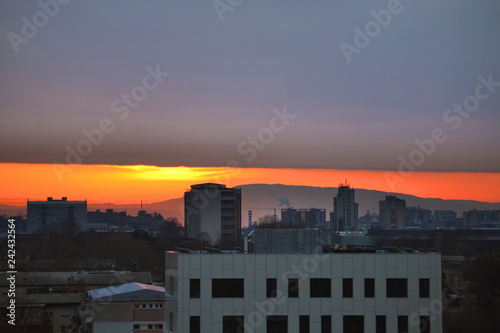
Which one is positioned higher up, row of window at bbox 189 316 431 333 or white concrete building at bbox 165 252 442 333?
white concrete building at bbox 165 252 442 333

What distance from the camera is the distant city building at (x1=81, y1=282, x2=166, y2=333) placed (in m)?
58.5

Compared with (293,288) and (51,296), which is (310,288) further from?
(51,296)

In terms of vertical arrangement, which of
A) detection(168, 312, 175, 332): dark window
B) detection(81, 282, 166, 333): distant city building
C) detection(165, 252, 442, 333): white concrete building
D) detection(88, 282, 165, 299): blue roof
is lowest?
detection(81, 282, 166, 333): distant city building

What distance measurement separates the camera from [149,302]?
5875cm

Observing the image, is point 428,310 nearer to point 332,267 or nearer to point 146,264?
point 332,267

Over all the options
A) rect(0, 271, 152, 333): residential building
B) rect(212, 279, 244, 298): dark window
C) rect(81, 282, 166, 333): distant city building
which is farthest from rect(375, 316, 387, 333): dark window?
rect(0, 271, 152, 333): residential building

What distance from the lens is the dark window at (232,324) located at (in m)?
30.6

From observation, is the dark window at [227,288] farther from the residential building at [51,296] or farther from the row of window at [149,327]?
the residential building at [51,296]

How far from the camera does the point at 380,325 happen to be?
31.1 meters

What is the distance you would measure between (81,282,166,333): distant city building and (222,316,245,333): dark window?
2792cm

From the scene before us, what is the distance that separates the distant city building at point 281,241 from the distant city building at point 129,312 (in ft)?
85.4

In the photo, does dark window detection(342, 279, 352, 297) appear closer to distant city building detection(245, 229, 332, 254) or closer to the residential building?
distant city building detection(245, 229, 332, 254)

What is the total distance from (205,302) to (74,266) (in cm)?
9152

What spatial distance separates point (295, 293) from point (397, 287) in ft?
12.5
